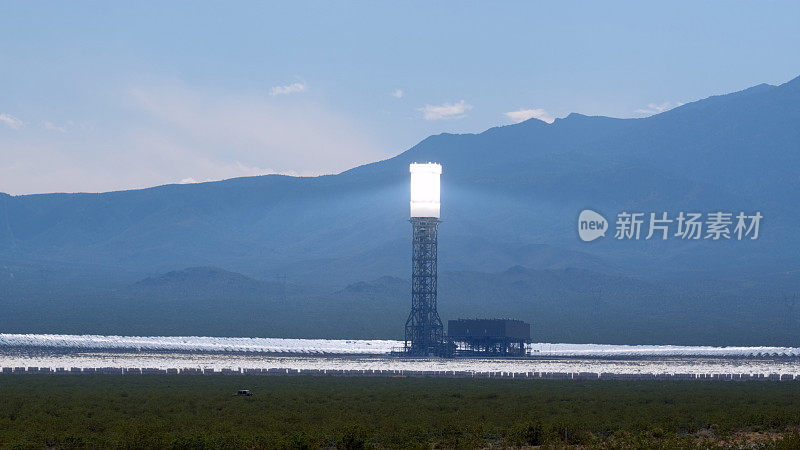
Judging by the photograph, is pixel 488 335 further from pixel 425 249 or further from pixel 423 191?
pixel 423 191

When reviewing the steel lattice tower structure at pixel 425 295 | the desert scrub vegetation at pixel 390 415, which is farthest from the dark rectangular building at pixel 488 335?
the desert scrub vegetation at pixel 390 415

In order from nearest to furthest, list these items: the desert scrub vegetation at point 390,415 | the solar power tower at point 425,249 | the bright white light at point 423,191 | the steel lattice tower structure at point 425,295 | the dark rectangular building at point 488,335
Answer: the desert scrub vegetation at point 390,415
the bright white light at point 423,191
the solar power tower at point 425,249
the steel lattice tower structure at point 425,295
the dark rectangular building at point 488,335

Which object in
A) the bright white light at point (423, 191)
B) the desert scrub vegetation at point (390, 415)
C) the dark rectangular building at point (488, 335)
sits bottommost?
the desert scrub vegetation at point (390, 415)

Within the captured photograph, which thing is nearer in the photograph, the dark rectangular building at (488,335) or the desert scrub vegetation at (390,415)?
the desert scrub vegetation at (390,415)

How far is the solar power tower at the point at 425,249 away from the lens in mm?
157125

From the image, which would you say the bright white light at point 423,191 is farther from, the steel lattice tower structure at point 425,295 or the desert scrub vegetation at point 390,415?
the desert scrub vegetation at point 390,415

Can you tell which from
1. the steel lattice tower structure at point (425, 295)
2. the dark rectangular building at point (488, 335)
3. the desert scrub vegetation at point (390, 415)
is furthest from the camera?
the dark rectangular building at point (488, 335)

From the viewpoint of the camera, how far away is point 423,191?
157 meters

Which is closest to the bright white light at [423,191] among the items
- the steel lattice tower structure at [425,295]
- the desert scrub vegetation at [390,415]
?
the steel lattice tower structure at [425,295]

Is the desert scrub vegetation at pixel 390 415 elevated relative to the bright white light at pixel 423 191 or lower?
lower

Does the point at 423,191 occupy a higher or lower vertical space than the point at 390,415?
higher

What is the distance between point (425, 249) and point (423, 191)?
7.45m

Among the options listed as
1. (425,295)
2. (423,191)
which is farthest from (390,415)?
(425,295)

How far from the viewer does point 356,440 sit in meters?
53.4
